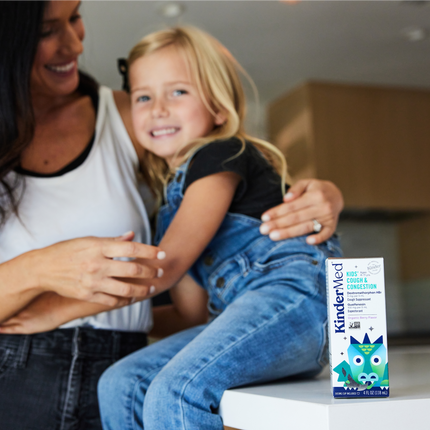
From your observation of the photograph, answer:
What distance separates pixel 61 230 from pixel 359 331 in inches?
26.2

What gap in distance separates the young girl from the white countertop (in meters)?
0.05

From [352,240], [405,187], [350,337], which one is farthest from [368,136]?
[350,337]

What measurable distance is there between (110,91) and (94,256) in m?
0.67

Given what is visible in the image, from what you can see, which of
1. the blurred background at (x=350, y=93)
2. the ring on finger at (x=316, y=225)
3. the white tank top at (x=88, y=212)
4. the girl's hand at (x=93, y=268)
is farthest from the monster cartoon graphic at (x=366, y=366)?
the blurred background at (x=350, y=93)

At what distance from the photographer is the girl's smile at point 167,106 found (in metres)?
1.25

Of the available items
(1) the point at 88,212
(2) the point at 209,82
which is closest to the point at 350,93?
(2) the point at 209,82

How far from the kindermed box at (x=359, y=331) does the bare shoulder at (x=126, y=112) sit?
2.63ft

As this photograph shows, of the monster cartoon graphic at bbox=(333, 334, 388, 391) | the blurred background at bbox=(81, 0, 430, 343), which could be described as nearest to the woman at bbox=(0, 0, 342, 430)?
the monster cartoon graphic at bbox=(333, 334, 388, 391)

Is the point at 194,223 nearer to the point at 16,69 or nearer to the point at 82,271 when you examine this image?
the point at 82,271

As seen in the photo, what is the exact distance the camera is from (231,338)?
2.72 ft

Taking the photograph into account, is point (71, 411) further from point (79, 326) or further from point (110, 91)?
point (110, 91)

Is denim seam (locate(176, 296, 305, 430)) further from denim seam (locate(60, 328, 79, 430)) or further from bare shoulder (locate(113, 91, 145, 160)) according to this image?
bare shoulder (locate(113, 91, 145, 160))

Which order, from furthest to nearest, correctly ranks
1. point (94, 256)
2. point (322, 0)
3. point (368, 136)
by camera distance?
1. point (368, 136)
2. point (322, 0)
3. point (94, 256)

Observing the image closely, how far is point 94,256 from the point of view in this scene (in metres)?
0.83
